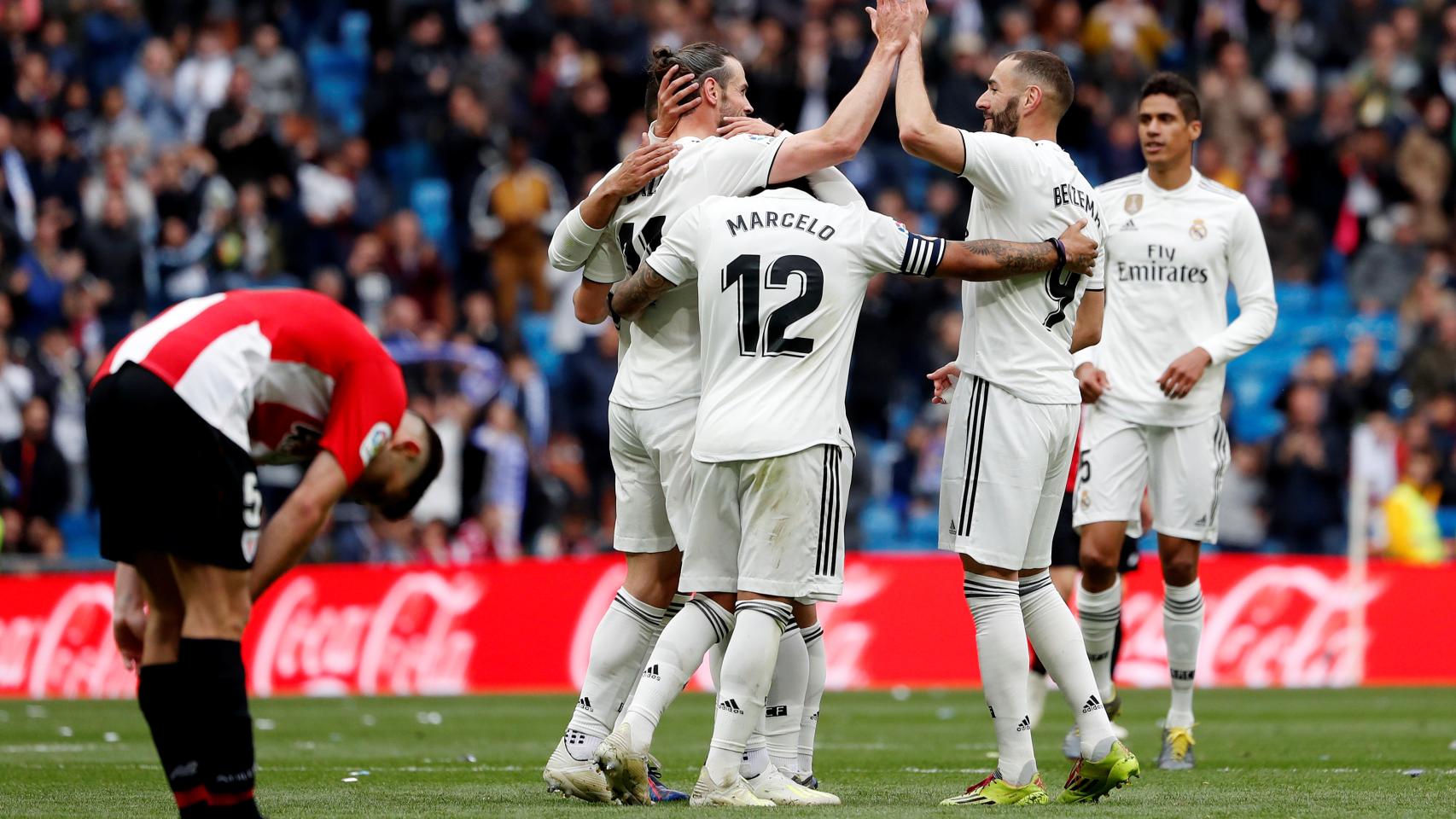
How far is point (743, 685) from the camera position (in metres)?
6.95

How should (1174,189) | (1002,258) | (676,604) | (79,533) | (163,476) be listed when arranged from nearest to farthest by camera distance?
(163,476) < (1002,258) < (676,604) < (1174,189) < (79,533)

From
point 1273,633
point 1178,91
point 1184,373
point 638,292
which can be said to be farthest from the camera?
point 1273,633

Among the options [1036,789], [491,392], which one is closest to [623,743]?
[1036,789]

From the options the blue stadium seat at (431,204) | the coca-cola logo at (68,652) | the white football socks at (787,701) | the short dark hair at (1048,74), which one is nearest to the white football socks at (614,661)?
the white football socks at (787,701)

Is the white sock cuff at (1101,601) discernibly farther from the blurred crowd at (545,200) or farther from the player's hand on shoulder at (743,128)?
the blurred crowd at (545,200)

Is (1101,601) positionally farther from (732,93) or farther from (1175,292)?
(732,93)

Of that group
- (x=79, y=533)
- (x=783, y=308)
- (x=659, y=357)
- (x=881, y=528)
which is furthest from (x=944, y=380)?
(x=79, y=533)

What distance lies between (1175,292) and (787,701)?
3371mm

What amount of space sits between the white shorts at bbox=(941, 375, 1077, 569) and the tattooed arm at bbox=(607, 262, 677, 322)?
1220 millimetres

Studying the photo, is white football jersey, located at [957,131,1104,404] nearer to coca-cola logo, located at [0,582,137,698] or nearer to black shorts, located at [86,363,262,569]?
black shorts, located at [86,363,262,569]

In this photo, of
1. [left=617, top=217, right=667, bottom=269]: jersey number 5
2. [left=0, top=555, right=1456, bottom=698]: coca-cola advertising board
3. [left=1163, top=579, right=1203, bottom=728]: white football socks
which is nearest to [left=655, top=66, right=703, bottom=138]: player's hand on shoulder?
[left=617, top=217, right=667, bottom=269]: jersey number 5

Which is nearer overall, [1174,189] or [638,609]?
[638,609]

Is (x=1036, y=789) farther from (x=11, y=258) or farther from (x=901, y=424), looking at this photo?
(x=11, y=258)

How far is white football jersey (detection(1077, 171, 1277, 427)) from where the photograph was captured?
9695 millimetres
